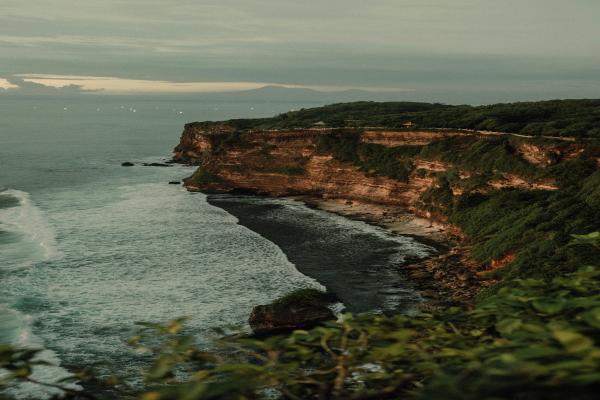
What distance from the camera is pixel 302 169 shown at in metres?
76.9

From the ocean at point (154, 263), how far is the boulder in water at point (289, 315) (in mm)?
1355

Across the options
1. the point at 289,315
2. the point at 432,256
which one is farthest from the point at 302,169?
the point at 289,315

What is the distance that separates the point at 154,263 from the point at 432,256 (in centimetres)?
2148

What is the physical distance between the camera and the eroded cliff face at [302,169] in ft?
219

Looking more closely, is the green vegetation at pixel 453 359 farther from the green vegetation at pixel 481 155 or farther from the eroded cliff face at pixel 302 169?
the eroded cliff face at pixel 302 169

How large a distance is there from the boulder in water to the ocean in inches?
53.4

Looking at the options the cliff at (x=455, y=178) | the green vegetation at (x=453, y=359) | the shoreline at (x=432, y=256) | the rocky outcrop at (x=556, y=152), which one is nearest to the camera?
the green vegetation at (x=453, y=359)

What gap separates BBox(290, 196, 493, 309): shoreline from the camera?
36.9 meters

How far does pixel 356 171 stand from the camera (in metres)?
71.6

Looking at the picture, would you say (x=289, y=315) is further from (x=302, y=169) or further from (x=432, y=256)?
(x=302, y=169)

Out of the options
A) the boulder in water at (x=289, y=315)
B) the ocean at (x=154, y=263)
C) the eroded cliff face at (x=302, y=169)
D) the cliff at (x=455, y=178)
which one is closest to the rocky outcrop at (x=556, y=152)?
the cliff at (x=455, y=178)

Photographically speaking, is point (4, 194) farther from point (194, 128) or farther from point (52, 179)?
point (194, 128)

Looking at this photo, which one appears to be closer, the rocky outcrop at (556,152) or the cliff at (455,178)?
the cliff at (455,178)

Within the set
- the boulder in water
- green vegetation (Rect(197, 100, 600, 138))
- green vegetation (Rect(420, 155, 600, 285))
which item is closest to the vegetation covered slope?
the boulder in water
